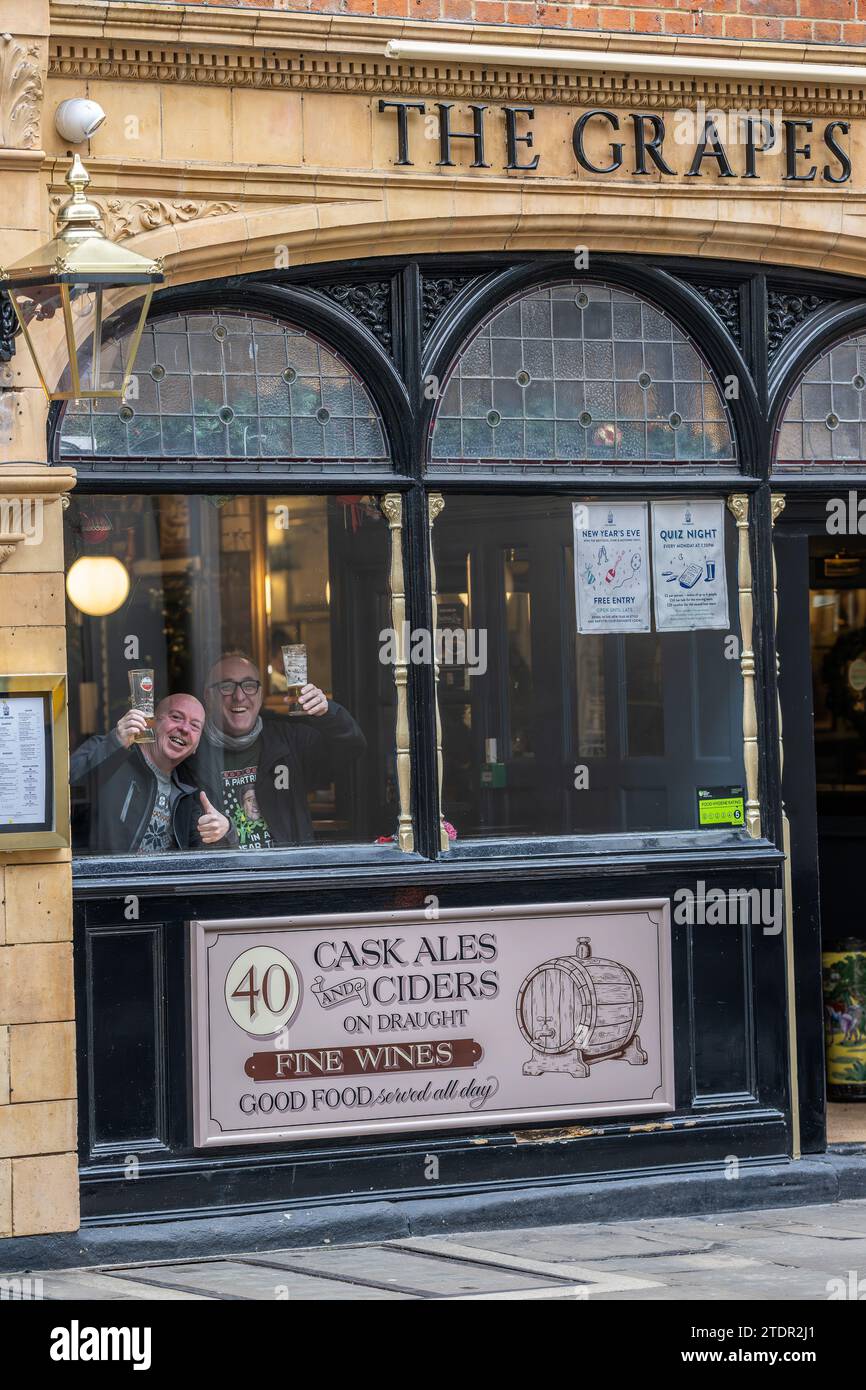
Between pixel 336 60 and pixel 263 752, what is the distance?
2.65m

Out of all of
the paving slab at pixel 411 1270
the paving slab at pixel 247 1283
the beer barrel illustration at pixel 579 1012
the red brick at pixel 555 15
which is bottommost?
the paving slab at pixel 411 1270

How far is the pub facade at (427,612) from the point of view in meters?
7.71

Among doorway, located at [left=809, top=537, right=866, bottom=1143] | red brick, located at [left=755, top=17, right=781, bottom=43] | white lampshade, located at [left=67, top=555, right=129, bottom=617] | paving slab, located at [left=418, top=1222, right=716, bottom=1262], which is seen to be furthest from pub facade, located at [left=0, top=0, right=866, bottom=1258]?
doorway, located at [left=809, top=537, right=866, bottom=1143]

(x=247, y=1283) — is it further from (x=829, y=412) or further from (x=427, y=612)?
(x=829, y=412)

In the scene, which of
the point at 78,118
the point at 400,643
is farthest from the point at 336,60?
the point at 400,643

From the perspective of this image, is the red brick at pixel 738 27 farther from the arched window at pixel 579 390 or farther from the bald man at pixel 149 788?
the bald man at pixel 149 788

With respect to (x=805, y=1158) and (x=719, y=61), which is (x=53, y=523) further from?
(x=805, y=1158)

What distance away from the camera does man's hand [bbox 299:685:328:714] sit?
8203 millimetres

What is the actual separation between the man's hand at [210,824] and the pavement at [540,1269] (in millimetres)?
1555

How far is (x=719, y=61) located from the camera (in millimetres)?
8391

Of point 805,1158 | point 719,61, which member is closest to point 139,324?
point 719,61

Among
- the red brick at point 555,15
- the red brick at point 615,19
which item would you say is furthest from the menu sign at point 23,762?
the red brick at point 615,19

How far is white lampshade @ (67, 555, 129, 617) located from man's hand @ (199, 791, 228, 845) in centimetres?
82

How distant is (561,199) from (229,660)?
7.34 feet
